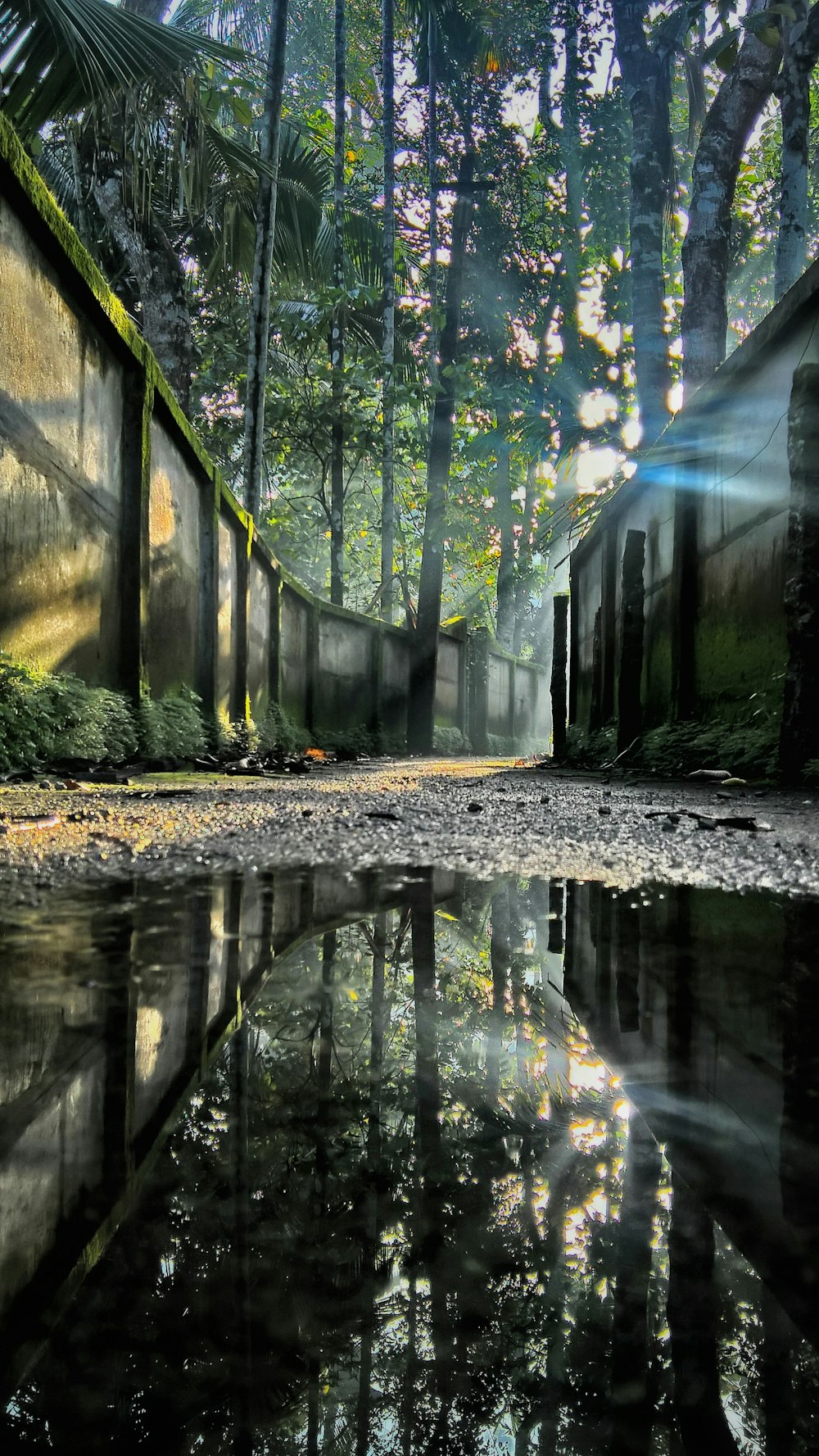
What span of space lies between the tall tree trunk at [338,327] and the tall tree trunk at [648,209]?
4.21 m

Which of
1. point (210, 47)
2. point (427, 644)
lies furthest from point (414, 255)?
point (210, 47)

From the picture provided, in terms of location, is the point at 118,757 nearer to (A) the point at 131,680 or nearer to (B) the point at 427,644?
(A) the point at 131,680

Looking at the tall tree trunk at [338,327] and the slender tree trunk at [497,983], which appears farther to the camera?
the tall tree trunk at [338,327]

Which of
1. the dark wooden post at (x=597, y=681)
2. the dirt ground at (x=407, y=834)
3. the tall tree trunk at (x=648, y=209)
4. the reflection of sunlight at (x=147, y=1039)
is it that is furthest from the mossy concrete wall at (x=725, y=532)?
the reflection of sunlight at (x=147, y=1039)

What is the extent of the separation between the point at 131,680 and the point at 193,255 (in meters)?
9.41

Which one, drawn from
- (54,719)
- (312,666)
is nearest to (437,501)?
(312,666)

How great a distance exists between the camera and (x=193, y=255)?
12.3 m

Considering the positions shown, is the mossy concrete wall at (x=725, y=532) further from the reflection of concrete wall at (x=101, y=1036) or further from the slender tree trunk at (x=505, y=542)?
the slender tree trunk at (x=505, y=542)

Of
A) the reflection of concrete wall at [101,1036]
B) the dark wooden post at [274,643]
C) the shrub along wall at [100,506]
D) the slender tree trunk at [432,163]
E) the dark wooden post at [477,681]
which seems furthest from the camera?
the dark wooden post at [477,681]

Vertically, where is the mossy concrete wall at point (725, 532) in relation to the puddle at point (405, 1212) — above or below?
above

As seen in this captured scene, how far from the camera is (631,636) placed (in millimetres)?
7578

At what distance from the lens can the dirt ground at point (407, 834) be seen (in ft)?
5.92

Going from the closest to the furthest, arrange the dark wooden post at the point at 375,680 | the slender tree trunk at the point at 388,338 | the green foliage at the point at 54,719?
1. the green foliage at the point at 54,719
2. the slender tree trunk at the point at 388,338
3. the dark wooden post at the point at 375,680

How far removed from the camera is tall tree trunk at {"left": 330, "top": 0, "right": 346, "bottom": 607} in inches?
504
